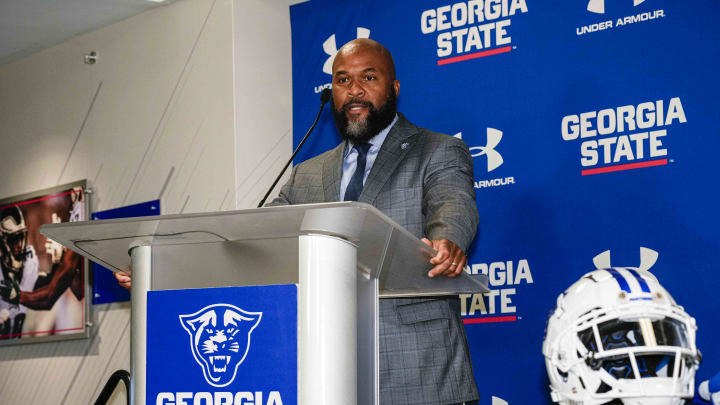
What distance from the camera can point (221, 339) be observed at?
67.2 inches

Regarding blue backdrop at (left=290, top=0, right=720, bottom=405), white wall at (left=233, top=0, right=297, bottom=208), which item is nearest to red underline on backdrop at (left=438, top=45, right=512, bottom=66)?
blue backdrop at (left=290, top=0, right=720, bottom=405)

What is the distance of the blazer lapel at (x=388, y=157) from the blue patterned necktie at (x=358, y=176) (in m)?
0.07

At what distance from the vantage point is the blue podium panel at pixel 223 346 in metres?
1.66

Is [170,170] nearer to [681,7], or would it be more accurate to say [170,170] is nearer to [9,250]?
[9,250]

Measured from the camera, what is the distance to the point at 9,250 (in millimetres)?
5684

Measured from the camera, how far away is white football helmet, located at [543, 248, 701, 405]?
1.63 meters

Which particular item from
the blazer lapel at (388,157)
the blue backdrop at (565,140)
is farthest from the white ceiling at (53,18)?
the blazer lapel at (388,157)

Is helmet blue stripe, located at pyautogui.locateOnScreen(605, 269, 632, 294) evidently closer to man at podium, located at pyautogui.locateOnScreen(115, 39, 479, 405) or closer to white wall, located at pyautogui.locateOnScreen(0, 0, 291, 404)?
man at podium, located at pyautogui.locateOnScreen(115, 39, 479, 405)

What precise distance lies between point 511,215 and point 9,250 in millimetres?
3447

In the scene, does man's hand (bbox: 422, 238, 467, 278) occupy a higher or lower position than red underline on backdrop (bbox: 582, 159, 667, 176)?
lower

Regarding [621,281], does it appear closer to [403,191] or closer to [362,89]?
[403,191]

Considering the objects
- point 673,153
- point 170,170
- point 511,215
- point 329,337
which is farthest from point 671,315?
point 170,170

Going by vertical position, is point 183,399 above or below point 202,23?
below

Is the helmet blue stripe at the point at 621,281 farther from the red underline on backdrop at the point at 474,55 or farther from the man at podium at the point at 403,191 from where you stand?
the red underline on backdrop at the point at 474,55
